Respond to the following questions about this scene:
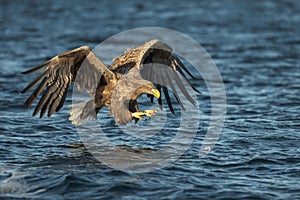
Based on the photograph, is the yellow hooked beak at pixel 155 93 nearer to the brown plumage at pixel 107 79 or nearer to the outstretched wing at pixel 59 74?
the brown plumage at pixel 107 79

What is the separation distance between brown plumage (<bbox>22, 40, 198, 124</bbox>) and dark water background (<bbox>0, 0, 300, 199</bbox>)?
639 millimetres

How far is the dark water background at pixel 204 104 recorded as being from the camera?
713 cm

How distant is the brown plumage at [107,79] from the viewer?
808 cm

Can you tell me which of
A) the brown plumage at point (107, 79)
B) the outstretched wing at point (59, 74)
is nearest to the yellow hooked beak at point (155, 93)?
the brown plumage at point (107, 79)

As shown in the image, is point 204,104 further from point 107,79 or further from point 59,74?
point 59,74

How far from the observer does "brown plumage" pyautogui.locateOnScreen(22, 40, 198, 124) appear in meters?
8.08

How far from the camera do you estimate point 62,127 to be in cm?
947

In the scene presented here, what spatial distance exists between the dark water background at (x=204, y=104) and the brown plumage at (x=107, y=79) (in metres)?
0.64

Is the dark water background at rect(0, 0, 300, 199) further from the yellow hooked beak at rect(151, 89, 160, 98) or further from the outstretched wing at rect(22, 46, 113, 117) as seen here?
the yellow hooked beak at rect(151, 89, 160, 98)

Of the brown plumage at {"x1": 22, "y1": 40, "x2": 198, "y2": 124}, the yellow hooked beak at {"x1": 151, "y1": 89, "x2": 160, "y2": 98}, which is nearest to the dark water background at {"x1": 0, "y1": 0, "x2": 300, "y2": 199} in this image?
the brown plumage at {"x1": 22, "y1": 40, "x2": 198, "y2": 124}

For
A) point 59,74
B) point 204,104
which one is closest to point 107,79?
point 59,74

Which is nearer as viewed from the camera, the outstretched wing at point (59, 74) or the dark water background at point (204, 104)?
the dark water background at point (204, 104)

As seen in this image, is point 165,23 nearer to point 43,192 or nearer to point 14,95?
point 14,95

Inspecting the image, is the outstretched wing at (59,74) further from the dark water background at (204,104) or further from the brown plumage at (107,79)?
the dark water background at (204,104)
